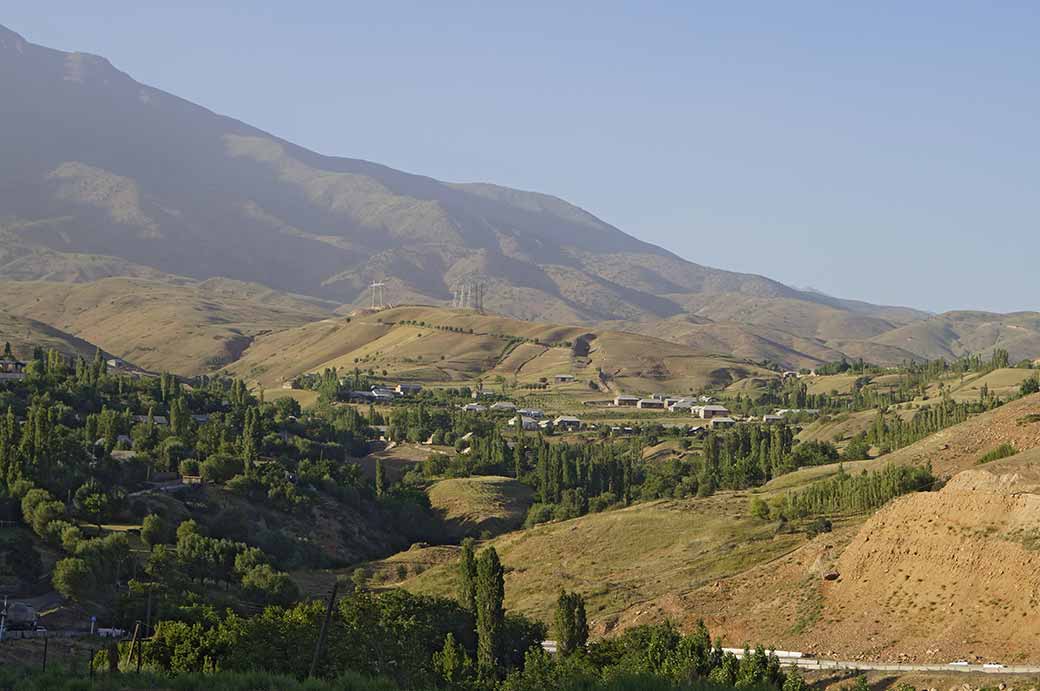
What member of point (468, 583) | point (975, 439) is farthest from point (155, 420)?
point (975, 439)

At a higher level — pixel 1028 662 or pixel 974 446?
pixel 974 446

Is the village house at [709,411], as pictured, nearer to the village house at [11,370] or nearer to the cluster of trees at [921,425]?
the cluster of trees at [921,425]

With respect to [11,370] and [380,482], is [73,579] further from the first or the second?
[11,370]

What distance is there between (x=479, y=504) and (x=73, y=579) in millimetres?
52764

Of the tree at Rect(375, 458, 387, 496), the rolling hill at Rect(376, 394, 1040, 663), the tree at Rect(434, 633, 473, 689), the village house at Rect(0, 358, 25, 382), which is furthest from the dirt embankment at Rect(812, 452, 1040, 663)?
the village house at Rect(0, 358, 25, 382)

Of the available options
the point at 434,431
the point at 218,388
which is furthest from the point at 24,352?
the point at 434,431

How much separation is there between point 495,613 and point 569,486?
5823cm

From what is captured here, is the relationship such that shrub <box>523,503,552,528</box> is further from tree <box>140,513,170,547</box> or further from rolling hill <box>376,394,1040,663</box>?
tree <box>140,513,170,547</box>

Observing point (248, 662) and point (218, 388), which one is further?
point (218, 388)

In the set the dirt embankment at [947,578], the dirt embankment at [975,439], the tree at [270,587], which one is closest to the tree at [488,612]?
the tree at [270,587]

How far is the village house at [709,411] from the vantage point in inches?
6919

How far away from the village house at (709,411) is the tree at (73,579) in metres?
119

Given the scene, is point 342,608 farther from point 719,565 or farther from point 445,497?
point 445,497

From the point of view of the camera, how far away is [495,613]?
184ft
